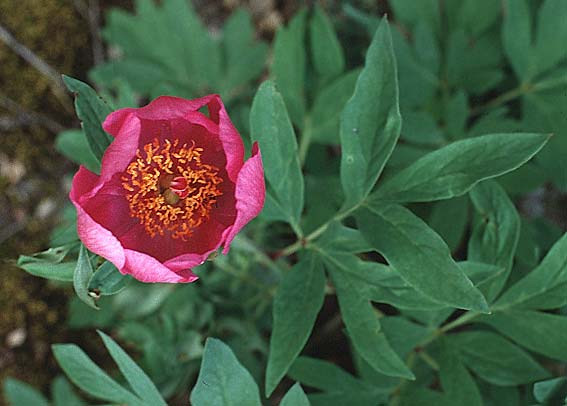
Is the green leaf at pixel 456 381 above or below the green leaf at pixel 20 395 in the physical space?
above

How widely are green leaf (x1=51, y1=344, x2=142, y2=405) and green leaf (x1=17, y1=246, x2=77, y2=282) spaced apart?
21 cm

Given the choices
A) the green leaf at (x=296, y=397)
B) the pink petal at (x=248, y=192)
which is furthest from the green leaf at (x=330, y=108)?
the green leaf at (x=296, y=397)

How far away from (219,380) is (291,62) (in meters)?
0.85

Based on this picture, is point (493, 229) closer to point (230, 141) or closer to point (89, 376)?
point (230, 141)

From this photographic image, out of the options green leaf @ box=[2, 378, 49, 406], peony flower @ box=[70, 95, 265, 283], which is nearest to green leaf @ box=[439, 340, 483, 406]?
peony flower @ box=[70, 95, 265, 283]

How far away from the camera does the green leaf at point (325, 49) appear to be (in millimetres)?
1601

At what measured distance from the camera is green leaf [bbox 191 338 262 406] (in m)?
0.96

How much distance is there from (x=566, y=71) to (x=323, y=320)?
878 millimetres

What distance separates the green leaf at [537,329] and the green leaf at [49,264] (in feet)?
2.38

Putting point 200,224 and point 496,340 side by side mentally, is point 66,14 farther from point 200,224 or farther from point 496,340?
point 496,340

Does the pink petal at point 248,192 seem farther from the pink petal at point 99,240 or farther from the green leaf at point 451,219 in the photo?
the green leaf at point 451,219

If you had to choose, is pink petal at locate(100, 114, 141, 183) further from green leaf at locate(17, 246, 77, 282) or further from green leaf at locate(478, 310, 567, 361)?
green leaf at locate(478, 310, 567, 361)

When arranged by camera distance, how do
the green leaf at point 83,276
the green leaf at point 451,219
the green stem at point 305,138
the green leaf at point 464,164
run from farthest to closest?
the green stem at point 305,138 < the green leaf at point 451,219 < the green leaf at point 464,164 < the green leaf at point 83,276

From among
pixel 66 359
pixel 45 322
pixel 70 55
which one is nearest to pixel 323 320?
pixel 45 322
